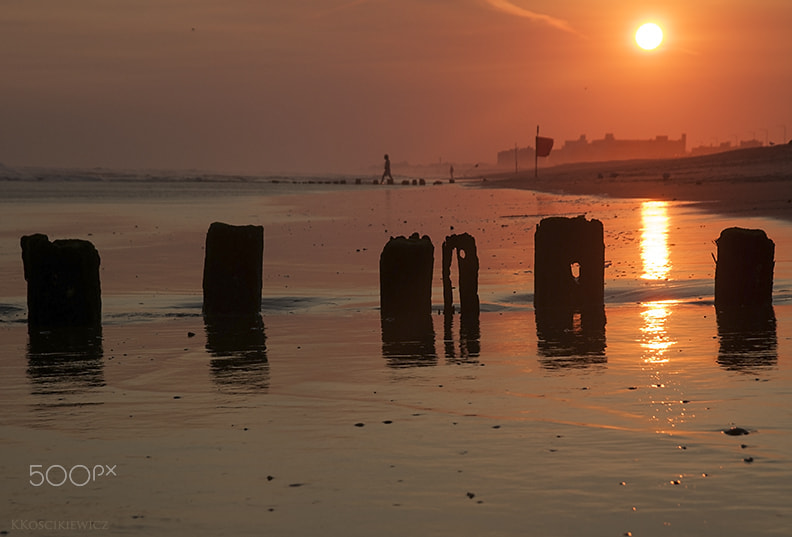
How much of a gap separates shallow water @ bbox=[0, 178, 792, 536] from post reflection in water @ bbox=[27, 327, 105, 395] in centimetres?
5

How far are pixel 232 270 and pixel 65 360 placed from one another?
338cm

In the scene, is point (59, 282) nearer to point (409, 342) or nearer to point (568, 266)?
point (409, 342)

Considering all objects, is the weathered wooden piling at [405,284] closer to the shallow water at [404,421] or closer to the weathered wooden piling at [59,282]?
the shallow water at [404,421]

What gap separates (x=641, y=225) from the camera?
31.4m

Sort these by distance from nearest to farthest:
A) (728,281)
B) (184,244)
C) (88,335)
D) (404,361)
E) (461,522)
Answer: (461,522), (404,361), (88,335), (728,281), (184,244)

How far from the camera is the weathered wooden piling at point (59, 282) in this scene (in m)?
12.6

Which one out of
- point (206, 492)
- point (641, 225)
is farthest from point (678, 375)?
point (641, 225)

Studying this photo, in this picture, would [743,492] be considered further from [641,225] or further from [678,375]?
[641,225]

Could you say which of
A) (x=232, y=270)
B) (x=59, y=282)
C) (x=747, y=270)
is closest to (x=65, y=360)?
(x=59, y=282)

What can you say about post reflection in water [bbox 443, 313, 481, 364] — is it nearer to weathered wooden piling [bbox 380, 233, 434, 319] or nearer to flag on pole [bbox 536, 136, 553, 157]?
weathered wooden piling [bbox 380, 233, 434, 319]

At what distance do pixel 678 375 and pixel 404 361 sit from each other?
2.61 m

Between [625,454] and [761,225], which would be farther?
[761,225]

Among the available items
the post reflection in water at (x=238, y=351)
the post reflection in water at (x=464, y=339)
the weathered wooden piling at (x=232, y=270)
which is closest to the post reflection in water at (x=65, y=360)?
the post reflection in water at (x=238, y=351)

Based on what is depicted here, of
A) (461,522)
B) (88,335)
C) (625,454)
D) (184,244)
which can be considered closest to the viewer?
(461,522)
